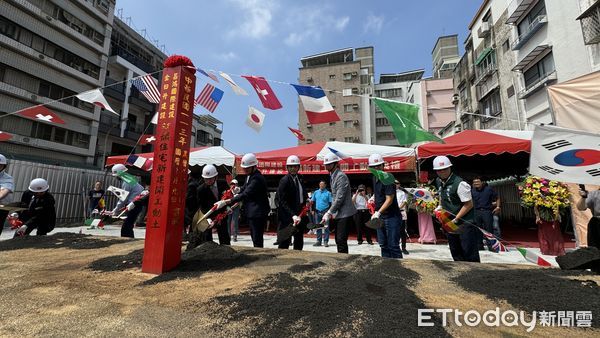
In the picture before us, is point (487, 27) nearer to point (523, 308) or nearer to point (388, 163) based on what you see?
point (388, 163)

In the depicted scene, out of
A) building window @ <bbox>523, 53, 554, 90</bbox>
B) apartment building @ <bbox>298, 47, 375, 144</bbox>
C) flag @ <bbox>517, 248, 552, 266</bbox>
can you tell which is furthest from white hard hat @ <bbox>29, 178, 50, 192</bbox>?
apartment building @ <bbox>298, 47, 375, 144</bbox>

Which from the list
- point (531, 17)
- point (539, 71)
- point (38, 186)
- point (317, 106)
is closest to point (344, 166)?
point (317, 106)

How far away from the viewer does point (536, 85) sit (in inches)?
578

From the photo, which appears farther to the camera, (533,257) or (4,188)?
(4,188)

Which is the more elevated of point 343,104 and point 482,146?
point 343,104

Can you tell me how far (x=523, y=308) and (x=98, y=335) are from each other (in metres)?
2.70

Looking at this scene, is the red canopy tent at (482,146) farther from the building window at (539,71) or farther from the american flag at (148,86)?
the building window at (539,71)

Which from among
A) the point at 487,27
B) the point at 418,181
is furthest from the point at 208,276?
the point at 487,27

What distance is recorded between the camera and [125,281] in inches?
105

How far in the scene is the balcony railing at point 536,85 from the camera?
13620 mm

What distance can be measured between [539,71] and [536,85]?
0.99 metres

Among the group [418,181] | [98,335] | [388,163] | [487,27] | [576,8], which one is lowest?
[98,335]

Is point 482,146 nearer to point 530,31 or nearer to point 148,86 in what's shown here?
point 148,86

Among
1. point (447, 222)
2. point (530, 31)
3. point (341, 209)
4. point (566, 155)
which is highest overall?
point (530, 31)
